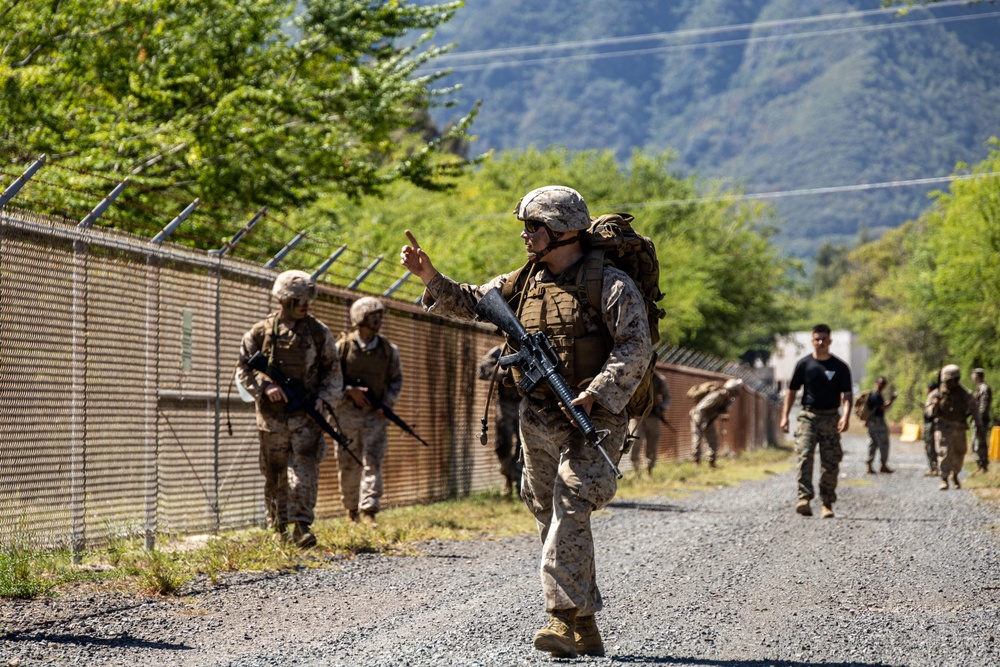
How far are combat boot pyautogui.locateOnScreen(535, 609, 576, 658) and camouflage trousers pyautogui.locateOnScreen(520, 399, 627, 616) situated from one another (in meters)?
0.05

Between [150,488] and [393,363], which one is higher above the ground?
[393,363]

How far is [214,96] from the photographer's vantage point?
53.5 ft

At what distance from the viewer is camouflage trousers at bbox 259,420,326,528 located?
9297 mm

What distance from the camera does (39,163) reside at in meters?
7.32

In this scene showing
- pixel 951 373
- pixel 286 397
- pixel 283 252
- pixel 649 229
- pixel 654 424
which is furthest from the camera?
Answer: pixel 649 229

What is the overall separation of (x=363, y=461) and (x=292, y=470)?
2118 millimetres

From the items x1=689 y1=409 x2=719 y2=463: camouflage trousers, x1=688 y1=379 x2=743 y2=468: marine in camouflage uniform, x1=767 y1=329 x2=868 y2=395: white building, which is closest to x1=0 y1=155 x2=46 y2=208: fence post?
x1=688 y1=379 x2=743 y2=468: marine in camouflage uniform

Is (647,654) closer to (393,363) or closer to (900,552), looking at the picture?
(900,552)

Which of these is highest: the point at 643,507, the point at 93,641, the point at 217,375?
the point at 217,375

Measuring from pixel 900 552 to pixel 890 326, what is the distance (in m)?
58.8

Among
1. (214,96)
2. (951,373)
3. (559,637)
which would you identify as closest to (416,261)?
(559,637)

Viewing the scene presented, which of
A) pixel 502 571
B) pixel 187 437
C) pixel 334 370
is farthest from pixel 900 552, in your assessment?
pixel 187 437

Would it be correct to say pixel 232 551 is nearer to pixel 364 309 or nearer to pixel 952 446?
→ pixel 364 309

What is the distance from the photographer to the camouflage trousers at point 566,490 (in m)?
5.70
